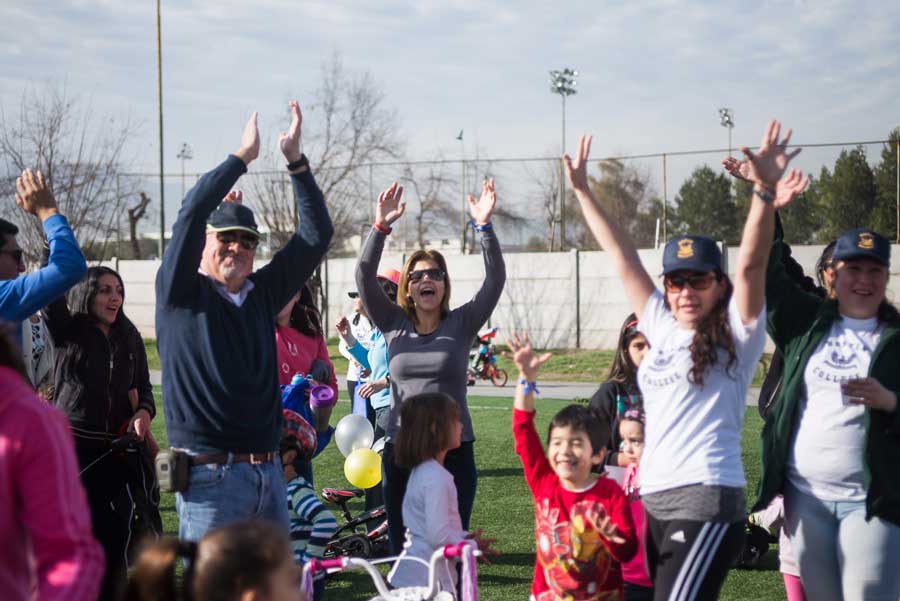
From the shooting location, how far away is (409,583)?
4.73 meters

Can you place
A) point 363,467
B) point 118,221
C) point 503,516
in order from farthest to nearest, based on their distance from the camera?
point 118,221 → point 503,516 → point 363,467

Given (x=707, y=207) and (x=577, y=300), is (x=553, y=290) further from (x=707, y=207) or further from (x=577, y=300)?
(x=707, y=207)

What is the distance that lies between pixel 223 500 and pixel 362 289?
2.00 meters

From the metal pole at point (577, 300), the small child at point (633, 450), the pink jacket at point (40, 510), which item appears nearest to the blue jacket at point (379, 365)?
the small child at point (633, 450)

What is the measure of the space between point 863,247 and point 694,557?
1557mm

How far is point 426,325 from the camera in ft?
19.4

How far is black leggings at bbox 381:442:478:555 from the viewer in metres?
5.50

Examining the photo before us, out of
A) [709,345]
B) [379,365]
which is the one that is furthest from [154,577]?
[379,365]

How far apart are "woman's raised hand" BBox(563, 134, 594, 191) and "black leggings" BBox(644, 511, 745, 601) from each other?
1446 mm

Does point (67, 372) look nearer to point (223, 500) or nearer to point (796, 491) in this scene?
point (223, 500)

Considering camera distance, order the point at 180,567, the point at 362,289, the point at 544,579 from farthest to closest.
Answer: the point at 180,567
the point at 362,289
the point at 544,579

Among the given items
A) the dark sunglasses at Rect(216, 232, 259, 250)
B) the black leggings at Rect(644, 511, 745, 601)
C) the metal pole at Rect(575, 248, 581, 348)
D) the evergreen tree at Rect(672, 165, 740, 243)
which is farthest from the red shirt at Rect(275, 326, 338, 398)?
the evergreen tree at Rect(672, 165, 740, 243)

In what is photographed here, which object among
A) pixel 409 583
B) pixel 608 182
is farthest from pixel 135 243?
pixel 409 583

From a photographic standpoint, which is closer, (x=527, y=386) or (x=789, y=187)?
(x=789, y=187)
